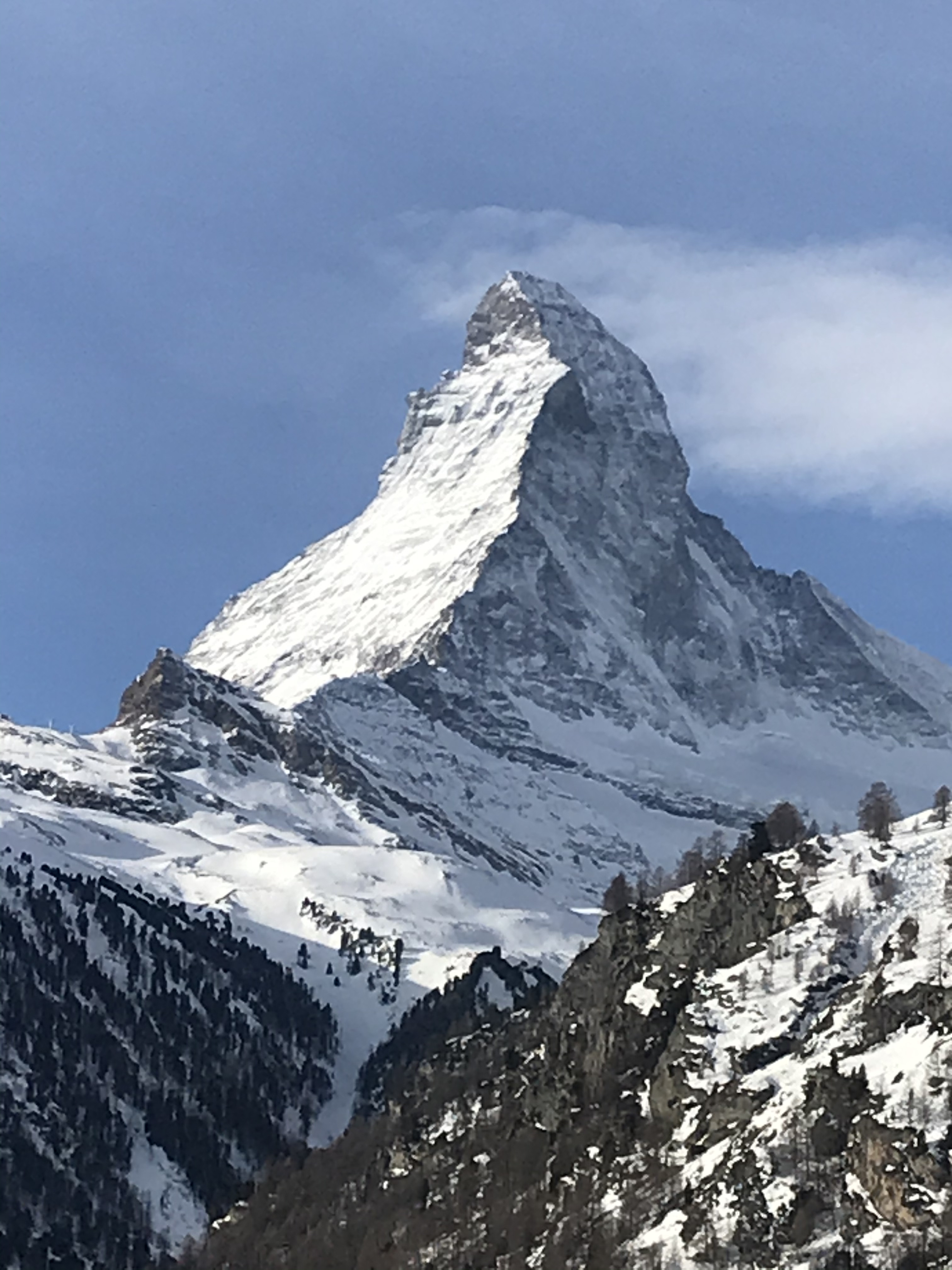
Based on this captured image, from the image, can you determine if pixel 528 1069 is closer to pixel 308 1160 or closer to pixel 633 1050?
pixel 633 1050

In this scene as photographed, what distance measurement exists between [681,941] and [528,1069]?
16.2 metres

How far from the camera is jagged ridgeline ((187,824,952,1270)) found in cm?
11212

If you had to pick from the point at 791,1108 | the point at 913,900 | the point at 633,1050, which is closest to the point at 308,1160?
the point at 633,1050

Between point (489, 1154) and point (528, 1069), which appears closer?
point (489, 1154)

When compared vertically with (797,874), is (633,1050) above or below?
below

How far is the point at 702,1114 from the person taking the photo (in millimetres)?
134750

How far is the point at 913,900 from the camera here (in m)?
159

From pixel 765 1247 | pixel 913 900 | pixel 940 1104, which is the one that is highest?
pixel 913 900

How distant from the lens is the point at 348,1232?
508 feet

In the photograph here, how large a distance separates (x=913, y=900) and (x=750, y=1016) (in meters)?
20.8

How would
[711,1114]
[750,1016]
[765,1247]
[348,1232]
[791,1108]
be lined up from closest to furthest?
[765,1247], [791,1108], [711,1114], [750,1016], [348,1232]

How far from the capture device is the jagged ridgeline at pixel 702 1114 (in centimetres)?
11212

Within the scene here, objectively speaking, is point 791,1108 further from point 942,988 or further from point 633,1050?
point 633,1050

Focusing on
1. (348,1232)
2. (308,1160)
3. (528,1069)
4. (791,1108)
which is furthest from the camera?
(308,1160)
